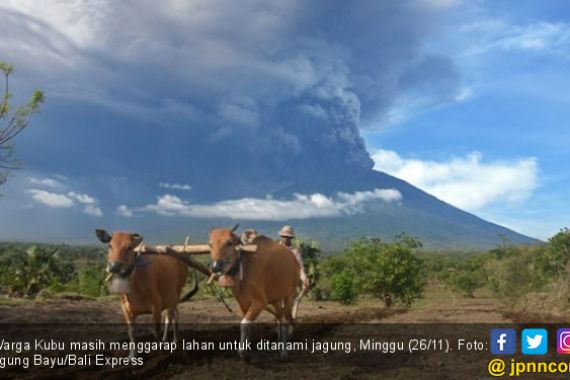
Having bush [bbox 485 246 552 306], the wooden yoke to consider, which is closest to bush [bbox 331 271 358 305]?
bush [bbox 485 246 552 306]

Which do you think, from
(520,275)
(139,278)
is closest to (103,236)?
(139,278)

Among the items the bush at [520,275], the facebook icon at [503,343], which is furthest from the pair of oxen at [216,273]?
the bush at [520,275]

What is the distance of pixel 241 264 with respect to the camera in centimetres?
972

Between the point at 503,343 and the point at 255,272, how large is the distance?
19.7 ft

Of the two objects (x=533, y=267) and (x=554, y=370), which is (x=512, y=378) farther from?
(x=533, y=267)

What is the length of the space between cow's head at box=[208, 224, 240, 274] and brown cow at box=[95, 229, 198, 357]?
4.34 feet

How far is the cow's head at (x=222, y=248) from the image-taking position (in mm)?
9250

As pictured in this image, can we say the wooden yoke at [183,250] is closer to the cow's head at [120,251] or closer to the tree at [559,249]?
the cow's head at [120,251]

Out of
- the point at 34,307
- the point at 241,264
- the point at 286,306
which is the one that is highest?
the point at 241,264

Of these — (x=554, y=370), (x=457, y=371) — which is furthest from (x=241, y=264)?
(x=554, y=370)

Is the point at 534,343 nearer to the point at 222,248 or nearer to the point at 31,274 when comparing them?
the point at 222,248

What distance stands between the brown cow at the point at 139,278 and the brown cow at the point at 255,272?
1350 mm

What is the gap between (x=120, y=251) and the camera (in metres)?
9.23

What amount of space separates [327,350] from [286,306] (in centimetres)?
153
